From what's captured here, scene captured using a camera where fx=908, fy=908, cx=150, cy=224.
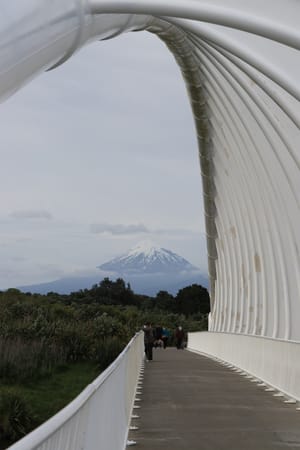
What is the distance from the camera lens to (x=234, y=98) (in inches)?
1099

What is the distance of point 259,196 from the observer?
103 ft

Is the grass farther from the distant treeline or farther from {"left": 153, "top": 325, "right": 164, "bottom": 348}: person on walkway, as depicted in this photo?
{"left": 153, "top": 325, "right": 164, "bottom": 348}: person on walkway

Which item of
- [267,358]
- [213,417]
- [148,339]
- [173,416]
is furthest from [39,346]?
[213,417]

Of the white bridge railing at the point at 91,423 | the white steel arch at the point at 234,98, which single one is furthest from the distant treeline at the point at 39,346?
the white bridge railing at the point at 91,423

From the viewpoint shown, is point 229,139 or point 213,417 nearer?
point 213,417

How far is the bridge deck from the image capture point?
12250 millimetres

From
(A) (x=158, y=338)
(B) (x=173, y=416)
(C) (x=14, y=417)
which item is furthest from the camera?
(A) (x=158, y=338)

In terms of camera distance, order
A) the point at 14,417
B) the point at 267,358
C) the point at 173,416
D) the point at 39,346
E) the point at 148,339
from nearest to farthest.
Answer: the point at 173,416
the point at 267,358
the point at 14,417
the point at 148,339
the point at 39,346

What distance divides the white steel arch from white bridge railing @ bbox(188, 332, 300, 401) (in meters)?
1.60

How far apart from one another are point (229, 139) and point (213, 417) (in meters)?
19.1

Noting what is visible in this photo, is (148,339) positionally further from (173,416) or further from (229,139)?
(173,416)

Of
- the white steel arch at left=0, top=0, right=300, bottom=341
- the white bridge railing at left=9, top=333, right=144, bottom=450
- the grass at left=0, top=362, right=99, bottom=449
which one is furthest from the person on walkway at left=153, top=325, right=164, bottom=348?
the white bridge railing at left=9, top=333, right=144, bottom=450

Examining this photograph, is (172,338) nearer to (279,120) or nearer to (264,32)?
(279,120)

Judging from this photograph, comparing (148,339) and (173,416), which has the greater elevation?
(148,339)
